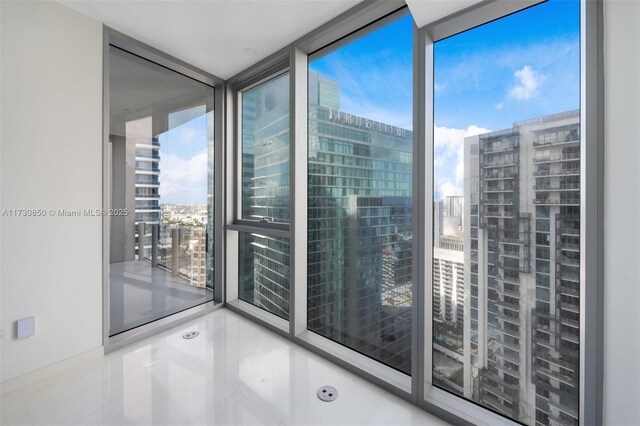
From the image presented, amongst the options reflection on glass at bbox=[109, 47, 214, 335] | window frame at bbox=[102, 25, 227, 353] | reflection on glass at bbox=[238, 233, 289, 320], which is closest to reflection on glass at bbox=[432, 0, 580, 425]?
reflection on glass at bbox=[238, 233, 289, 320]

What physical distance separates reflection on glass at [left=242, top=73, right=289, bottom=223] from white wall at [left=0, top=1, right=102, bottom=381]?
3.96ft

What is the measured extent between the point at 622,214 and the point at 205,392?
2.15m

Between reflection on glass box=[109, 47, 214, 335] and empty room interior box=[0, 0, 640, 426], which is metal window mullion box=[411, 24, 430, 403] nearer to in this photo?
empty room interior box=[0, 0, 640, 426]

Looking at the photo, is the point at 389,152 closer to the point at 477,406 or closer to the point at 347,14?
the point at 347,14

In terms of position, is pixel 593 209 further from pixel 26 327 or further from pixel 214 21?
pixel 26 327

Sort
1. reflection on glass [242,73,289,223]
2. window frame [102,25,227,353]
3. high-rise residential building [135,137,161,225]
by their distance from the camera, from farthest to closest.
A: reflection on glass [242,73,289,223]
high-rise residential building [135,137,161,225]
window frame [102,25,227,353]

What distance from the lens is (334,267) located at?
82.6 inches

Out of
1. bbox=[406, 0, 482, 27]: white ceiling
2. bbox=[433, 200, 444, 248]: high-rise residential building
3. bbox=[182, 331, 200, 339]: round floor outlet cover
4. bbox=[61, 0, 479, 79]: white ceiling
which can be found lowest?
bbox=[182, 331, 200, 339]: round floor outlet cover

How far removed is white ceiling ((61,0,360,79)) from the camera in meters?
1.71

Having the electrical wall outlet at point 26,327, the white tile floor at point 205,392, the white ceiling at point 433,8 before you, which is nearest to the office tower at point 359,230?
the white tile floor at point 205,392

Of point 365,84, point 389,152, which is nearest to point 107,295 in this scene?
point 389,152

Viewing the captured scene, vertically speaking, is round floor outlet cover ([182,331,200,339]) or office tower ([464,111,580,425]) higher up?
office tower ([464,111,580,425])

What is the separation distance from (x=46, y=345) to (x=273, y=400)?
151 cm

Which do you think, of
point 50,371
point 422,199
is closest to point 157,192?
point 50,371
